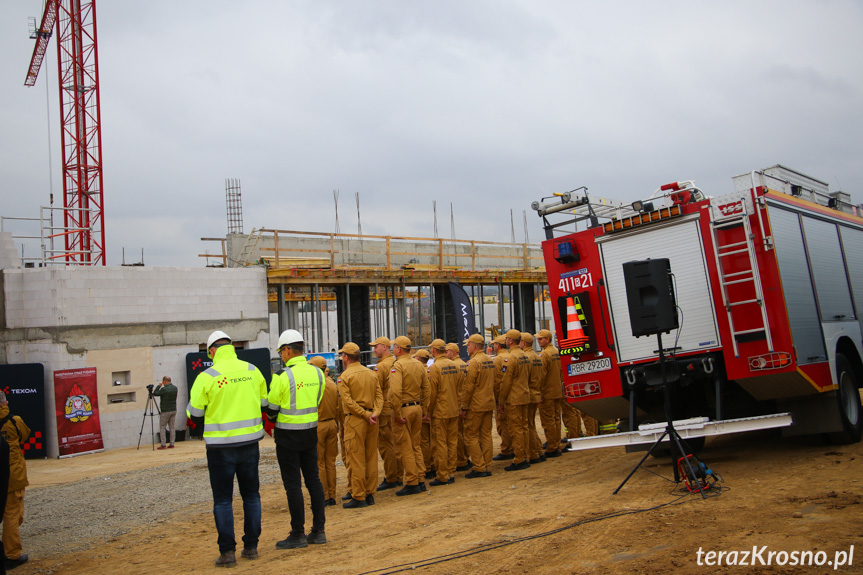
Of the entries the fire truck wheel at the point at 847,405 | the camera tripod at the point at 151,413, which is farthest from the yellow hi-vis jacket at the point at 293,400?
the camera tripod at the point at 151,413

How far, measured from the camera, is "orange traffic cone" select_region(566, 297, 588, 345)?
866 cm

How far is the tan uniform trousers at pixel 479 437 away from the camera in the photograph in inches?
397

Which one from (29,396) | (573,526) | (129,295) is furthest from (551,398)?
(29,396)

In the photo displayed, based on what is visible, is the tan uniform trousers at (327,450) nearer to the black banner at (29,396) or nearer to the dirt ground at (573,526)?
the dirt ground at (573,526)

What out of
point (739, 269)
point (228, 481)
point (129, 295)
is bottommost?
point (228, 481)

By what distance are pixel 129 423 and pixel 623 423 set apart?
39.0 feet

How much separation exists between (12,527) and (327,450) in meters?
3.35

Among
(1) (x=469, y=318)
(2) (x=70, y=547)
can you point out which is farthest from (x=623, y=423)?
(1) (x=469, y=318)

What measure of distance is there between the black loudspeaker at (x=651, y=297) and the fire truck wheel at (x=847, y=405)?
9.47 feet

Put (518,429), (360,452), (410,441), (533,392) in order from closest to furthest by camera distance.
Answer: (360,452), (410,441), (518,429), (533,392)

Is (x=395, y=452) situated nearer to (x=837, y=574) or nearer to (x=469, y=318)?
(x=837, y=574)

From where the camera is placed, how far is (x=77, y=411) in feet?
50.6

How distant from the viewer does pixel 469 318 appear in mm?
20672

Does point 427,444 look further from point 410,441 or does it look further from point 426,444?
point 410,441
